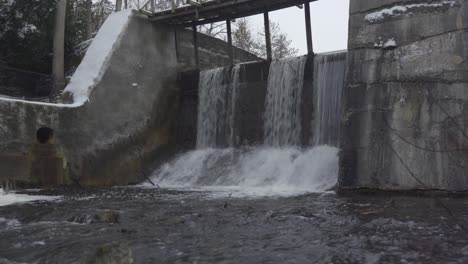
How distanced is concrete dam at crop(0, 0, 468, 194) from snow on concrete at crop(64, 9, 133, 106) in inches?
1.9

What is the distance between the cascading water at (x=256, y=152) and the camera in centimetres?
1164

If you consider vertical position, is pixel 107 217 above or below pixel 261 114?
below

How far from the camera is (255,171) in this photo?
42.0 ft

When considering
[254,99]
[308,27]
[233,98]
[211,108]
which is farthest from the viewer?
[211,108]

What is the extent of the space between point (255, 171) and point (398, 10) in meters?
5.68

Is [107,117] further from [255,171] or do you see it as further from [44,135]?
[255,171]

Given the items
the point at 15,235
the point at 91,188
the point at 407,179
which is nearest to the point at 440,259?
the point at 407,179

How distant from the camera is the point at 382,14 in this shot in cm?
930

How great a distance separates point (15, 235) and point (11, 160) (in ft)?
19.6

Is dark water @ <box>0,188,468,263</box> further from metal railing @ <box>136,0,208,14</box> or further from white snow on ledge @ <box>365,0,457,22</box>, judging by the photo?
metal railing @ <box>136,0,208,14</box>

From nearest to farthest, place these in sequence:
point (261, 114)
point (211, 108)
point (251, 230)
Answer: point (251, 230), point (261, 114), point (211, 108)

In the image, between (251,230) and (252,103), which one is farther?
(252,103)

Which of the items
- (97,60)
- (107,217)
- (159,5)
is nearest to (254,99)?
(97,60)

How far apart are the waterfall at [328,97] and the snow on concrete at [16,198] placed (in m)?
7.08
